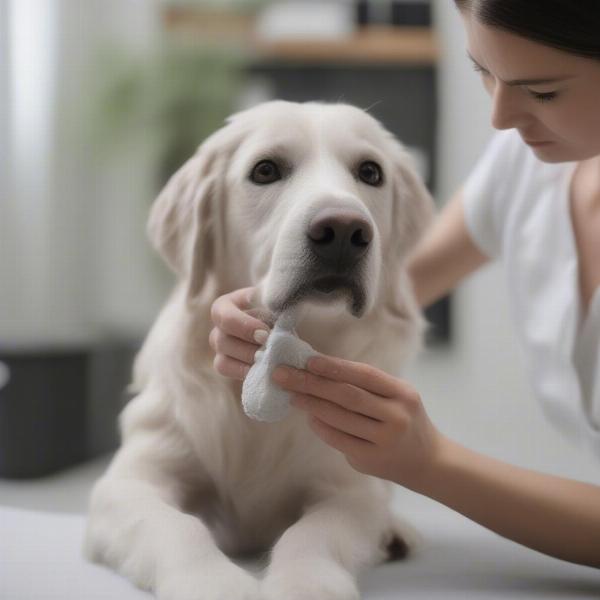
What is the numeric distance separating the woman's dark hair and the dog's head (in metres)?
0.27

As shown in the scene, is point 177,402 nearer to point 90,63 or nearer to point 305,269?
point 305,269

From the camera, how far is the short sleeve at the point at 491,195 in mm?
1628

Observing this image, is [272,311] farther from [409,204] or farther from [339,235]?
[409,204]

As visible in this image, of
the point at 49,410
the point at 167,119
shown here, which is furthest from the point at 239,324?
the point at 167,119

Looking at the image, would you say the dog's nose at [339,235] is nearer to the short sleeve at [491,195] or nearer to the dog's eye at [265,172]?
the dog's eye at [265,172]

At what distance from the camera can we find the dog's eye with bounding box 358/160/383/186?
1.25 metres

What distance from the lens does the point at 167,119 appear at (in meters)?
3.44

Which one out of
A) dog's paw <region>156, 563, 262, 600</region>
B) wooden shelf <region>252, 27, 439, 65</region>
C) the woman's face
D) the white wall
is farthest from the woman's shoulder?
wooden shelf <region>252, 27, 439, 65</region>

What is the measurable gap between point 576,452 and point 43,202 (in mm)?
2145

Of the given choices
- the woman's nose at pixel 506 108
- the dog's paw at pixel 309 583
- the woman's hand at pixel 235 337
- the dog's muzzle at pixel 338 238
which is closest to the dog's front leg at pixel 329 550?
the dog's paw at pixel 309 583

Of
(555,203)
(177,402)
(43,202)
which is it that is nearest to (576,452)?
(555,203)

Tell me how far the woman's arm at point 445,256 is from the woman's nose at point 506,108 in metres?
0.57

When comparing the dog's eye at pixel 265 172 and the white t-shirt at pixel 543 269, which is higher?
the dog's eye at pixel 265 172

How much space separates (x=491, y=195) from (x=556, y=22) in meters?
0.68
